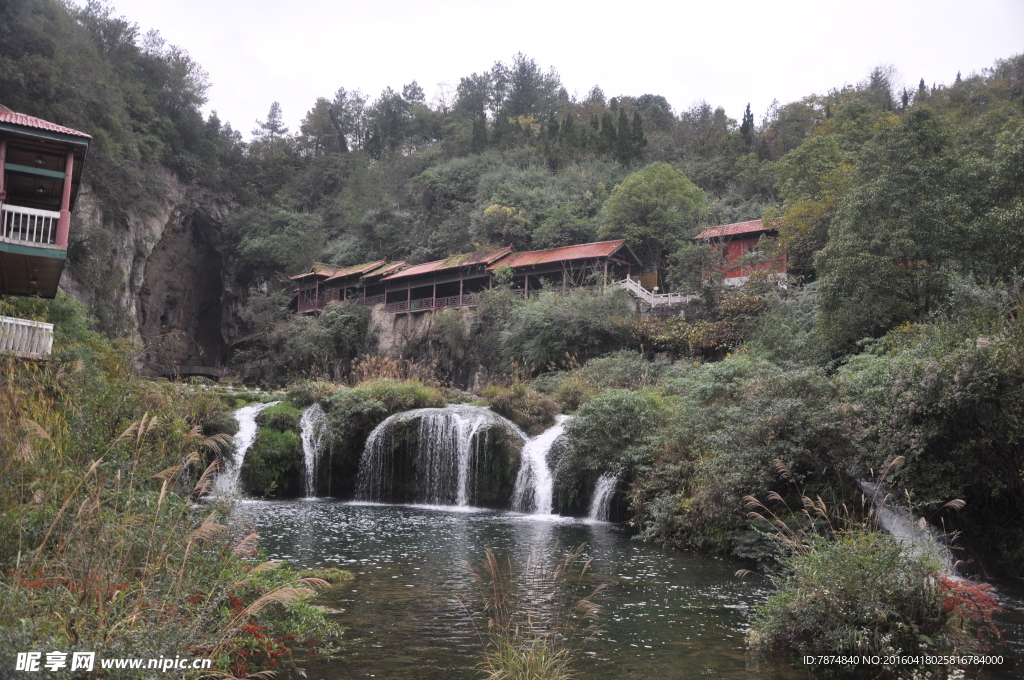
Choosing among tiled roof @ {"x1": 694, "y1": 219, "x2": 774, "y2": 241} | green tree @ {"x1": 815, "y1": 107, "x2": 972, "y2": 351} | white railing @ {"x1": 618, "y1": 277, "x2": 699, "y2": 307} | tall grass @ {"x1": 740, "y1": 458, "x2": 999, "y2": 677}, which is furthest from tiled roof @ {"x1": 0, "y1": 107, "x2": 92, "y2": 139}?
tiled roof @ {"x1": 694, "y1": 219, "x2": 774, "y2": 241}

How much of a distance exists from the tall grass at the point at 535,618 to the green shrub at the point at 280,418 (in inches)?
448

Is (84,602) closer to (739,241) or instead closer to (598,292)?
(598,292)

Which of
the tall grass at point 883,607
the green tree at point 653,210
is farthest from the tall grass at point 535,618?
the green tree at point 653,210

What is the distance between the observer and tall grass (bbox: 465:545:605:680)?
182 inches

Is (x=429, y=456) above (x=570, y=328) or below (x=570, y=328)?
below

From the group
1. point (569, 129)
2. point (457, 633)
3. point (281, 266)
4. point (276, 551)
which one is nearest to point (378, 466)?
point (276, 551)

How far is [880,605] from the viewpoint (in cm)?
590

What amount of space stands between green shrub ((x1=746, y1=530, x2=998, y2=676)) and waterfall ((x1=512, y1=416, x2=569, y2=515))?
10.4 m

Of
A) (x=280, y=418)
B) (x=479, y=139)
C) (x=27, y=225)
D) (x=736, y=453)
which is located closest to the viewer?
(x=736, y=453)

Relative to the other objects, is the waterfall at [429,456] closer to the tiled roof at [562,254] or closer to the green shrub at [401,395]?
the green shrub at [401,395]

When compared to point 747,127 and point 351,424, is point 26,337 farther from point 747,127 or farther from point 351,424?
point 747,127

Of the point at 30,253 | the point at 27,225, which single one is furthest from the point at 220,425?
the point at 27,225

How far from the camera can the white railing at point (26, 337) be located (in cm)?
1181

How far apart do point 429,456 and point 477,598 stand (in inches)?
420
